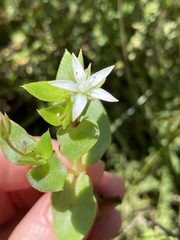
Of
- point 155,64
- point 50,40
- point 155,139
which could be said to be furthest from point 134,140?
point 50,40

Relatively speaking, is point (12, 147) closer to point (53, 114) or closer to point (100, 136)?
point (53, 114)

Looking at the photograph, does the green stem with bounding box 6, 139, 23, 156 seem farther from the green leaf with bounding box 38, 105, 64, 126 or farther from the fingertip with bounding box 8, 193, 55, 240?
the fingertip with bounding box 8, 193, 55, 240

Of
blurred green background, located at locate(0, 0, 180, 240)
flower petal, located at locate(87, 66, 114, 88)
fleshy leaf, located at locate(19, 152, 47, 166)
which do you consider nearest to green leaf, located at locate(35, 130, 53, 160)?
fleshy leaf, located at locate(19, 152, 47, 166)

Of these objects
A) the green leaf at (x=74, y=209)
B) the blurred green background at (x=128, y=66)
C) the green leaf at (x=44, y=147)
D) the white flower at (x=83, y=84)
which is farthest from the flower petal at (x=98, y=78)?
the blurred green background at (x=128, y=66)

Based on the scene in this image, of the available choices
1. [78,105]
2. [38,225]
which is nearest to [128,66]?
[38,225]

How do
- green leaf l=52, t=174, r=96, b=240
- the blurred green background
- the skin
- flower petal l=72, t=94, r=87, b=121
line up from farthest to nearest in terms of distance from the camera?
the blurred green background → the skin → green leaf l=52, t=174, r=96, b=240 → flower petal l=72, t=94, r=87, b=121

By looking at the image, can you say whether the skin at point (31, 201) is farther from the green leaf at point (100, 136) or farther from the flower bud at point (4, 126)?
the flower bud at point (4, 126)
